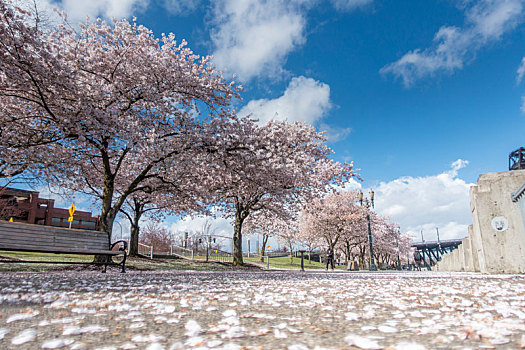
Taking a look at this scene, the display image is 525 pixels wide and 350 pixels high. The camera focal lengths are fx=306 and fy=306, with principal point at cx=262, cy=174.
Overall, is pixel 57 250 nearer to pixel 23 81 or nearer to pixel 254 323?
pixel 23 81

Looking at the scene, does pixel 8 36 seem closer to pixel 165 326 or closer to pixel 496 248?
pixel 165 326

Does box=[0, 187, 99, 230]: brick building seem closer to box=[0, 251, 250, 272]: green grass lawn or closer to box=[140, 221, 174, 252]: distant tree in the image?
box=[140, 221, 174, 252]: distant tree

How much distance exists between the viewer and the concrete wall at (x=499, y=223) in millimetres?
12086

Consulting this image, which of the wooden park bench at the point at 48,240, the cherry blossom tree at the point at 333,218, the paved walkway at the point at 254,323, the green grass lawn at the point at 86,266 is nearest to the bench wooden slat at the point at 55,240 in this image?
the wooden park bench at the point at 48,240

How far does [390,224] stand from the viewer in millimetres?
59062

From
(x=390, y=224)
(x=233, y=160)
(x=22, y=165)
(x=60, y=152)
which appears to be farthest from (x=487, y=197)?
(x=390, y=224)

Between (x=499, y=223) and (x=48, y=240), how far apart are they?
16.2 metres

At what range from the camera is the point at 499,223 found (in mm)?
12547

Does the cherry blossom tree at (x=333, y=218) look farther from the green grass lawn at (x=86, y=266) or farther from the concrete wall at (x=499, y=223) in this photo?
the concrete wall at (x=499, y=223)

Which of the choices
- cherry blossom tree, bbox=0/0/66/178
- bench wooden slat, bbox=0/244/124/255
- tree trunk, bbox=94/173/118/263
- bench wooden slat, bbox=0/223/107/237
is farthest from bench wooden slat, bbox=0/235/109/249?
cherry blossom tree, bbox=0/0/66/178

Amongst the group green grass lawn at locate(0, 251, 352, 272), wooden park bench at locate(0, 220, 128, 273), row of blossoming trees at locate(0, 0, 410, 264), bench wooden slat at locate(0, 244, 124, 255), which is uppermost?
row of blossoming trees at locate(0, 0, 410, 264)

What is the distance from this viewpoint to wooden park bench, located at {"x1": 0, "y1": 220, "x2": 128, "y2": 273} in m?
7.67

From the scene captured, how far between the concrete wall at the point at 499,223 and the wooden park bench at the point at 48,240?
14.3 meters

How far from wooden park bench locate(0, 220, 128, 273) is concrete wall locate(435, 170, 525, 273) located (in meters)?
14.3
